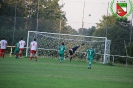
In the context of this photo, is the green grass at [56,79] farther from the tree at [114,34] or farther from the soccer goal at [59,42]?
the soccer goal at [59,42]

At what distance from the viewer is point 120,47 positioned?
35344mm

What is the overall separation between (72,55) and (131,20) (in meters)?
7.19

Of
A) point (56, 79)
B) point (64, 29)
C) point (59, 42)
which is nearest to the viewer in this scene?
point (56, 79)

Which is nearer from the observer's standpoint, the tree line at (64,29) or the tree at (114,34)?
the tree at (114,34)

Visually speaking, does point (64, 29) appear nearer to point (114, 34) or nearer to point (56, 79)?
point (114, 34)

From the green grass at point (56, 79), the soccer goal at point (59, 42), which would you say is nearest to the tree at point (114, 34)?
the soccer goal at point (59, 42)

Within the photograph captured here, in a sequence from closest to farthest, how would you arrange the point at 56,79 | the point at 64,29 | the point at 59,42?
the point at 56,79
the point at 59,42
the point at 64,29

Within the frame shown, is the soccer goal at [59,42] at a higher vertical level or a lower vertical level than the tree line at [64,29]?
lower

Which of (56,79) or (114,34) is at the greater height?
(114,34)

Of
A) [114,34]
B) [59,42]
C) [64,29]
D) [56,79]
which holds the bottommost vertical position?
[56,79]

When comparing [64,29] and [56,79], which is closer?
[56,79]

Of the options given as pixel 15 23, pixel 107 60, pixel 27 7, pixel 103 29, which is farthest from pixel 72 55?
pixel 27 7

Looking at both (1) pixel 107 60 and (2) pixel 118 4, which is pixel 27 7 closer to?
(2) pixel 118 4

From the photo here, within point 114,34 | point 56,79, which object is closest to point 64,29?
point 114,34
